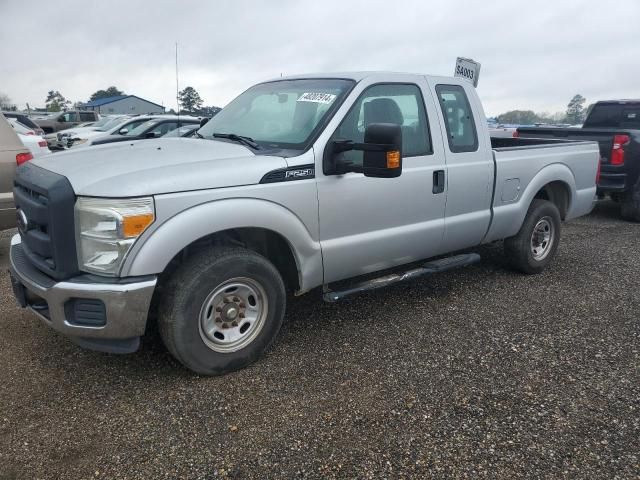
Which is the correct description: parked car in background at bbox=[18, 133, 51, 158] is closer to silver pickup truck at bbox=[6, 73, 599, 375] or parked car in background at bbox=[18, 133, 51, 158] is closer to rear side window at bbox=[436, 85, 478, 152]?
silver pickup truck at bbox=[6, 73, 599, 375]

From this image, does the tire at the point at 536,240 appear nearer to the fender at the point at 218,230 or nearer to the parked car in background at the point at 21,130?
the fender at the point at 218,230

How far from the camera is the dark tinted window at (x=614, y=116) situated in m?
→ 9.50

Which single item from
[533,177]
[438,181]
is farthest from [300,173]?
[533,177]

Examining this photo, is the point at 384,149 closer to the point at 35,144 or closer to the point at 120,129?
the point at 35,144

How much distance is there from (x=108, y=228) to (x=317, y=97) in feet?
6.01

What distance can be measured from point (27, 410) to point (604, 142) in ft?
27.2

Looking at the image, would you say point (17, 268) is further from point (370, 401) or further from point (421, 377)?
point (421, 377)

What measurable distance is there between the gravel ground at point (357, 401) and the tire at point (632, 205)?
4.51m

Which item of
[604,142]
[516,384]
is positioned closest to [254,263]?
[516,384]

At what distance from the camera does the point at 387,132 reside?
3246 millimetres

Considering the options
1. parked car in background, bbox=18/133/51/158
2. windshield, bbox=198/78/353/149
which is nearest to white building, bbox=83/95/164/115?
parked car in background, bbox=18/133/51/158

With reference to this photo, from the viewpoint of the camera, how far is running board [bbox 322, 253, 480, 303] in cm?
377

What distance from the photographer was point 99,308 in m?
2.89

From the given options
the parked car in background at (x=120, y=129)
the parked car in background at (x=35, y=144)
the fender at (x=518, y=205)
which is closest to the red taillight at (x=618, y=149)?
the fender at (x=518, y=205)
